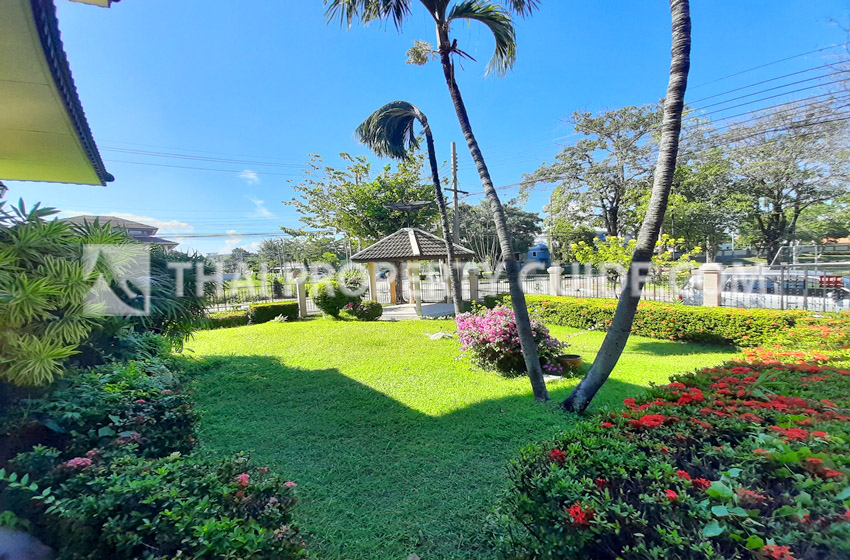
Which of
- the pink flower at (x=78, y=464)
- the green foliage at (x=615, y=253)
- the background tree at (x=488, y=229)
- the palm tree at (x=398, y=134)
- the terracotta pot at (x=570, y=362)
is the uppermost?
the background tree at (x=488, y=229)

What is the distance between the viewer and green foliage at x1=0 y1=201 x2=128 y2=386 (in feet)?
7.53

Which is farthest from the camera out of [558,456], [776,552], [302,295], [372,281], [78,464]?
[372,281]

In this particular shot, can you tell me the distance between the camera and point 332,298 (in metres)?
12.7

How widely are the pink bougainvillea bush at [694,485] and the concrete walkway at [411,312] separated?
10.6 metres

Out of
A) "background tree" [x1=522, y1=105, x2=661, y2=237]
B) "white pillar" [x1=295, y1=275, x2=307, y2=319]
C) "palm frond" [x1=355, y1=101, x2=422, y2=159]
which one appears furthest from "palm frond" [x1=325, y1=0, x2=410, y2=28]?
"background tree" [x1=522, y1=105, x2=661, y2=237]

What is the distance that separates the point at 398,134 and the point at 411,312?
7.85m

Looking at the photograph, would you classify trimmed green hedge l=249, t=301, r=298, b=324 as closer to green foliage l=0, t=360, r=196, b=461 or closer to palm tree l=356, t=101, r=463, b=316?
palm tree l=356, t=101, r=463, b=316

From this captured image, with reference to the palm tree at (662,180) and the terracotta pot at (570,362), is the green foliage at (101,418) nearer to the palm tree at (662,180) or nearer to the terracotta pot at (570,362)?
the palm tree at (662,180)

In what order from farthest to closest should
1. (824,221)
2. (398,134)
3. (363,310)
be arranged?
(824,221) < (363,310) < (398,134)

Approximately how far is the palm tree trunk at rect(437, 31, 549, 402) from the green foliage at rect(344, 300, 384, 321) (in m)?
8.49

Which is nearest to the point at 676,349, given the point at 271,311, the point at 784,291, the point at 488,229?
the point at 784,291

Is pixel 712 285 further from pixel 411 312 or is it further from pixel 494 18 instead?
pixel 411 312

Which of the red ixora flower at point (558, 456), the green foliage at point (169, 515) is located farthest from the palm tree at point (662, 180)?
the green foliage at point (169, 515)

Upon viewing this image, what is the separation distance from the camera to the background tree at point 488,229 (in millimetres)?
36203
